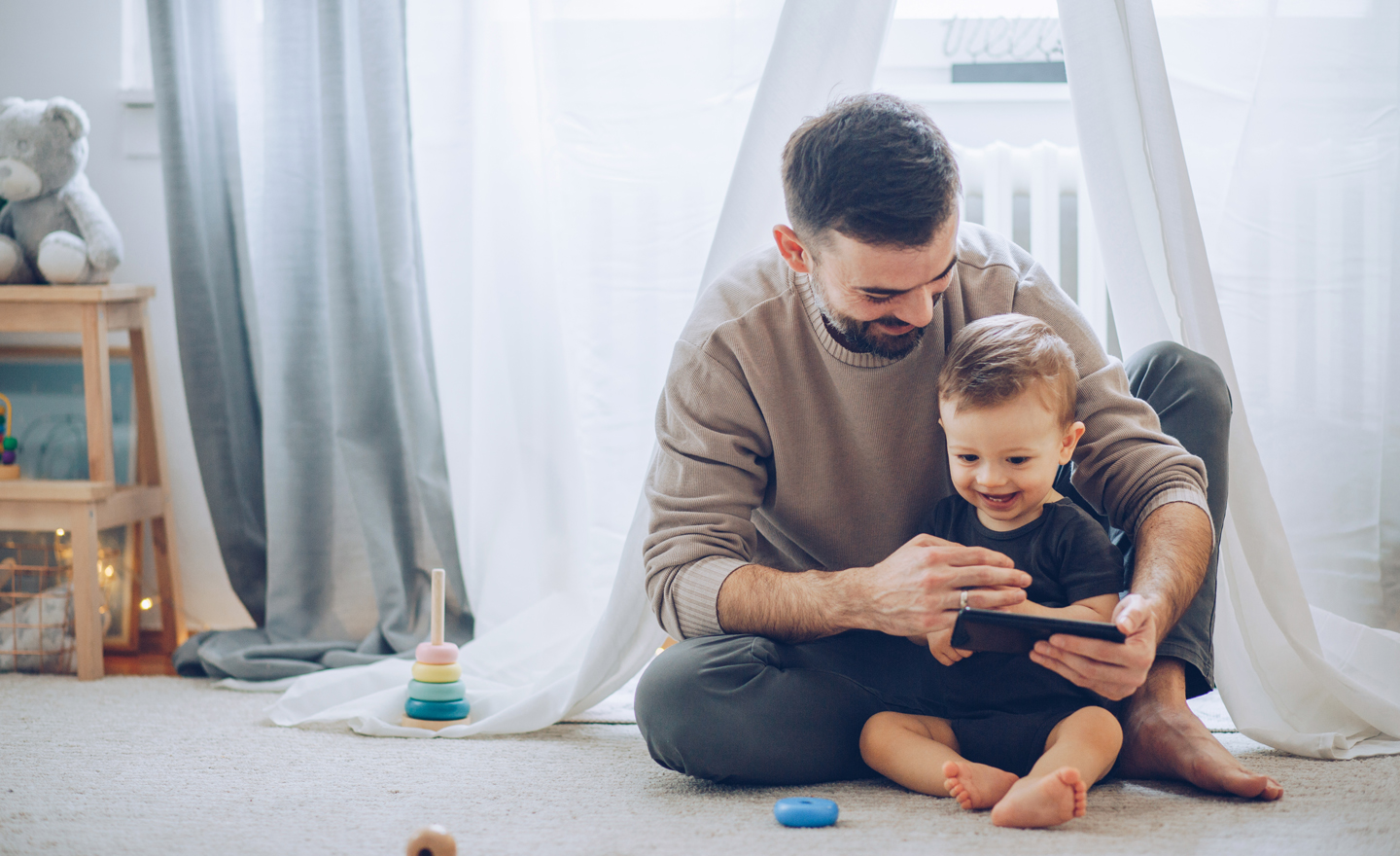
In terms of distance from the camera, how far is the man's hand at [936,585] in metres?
0.94

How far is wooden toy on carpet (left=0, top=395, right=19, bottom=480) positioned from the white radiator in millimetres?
1659

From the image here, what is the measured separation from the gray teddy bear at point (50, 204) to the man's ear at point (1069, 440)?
1.52m

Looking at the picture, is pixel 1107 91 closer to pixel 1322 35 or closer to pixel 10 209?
pixel 1322 35

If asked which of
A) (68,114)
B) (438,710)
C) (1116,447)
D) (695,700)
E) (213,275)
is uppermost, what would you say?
(68,114)

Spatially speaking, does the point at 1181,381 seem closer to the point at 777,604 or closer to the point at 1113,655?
the point at 1113,655

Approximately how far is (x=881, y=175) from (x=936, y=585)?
38 centimetres

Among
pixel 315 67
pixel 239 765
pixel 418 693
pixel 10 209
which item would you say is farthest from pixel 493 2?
pixel 239 765

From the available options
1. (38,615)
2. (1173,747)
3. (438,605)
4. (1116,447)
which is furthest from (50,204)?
(1173,747)

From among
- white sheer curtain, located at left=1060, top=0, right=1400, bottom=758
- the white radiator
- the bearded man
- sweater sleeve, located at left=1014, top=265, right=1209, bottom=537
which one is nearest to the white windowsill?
the white radiator

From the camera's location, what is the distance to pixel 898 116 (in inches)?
40.1

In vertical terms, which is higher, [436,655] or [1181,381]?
[1181,381]

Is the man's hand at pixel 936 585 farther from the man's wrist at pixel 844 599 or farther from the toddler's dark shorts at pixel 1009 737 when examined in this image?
the toddler's dark shorts at pixel 1009 737

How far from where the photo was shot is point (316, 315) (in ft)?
5.70

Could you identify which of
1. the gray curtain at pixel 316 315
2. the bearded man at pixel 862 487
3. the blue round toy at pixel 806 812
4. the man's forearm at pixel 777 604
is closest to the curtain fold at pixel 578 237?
the gray curtain at pixel 316 315
